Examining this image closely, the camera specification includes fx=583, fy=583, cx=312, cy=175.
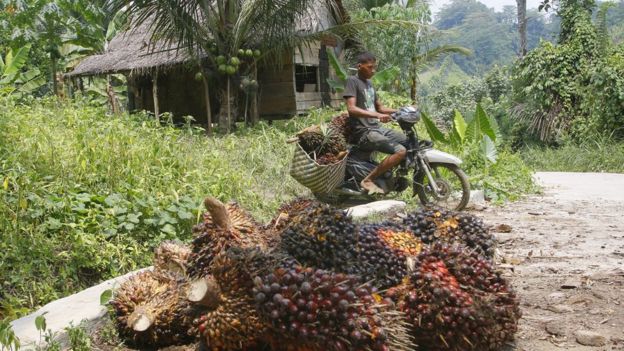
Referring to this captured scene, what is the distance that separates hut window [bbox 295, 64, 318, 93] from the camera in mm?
16938

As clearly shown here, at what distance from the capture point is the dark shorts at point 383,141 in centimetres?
648

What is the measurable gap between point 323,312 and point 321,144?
180 inches

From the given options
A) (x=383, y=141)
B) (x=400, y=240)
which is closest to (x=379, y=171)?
(x=383, y=141)

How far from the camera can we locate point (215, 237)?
2.68 m

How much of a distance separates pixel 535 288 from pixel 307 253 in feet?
5.90

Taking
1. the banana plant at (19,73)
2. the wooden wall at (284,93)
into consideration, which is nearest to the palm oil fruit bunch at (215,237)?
the wooden wall at (284,93)

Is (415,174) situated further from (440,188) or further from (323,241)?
(323,241)

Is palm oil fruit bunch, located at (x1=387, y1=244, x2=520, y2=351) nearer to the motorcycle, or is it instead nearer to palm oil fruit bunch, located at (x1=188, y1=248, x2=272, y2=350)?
palm oil fruit bunch, located at (x1=188, y1=248, x2=272, y2=350)

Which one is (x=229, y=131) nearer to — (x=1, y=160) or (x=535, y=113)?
(x=1, y=160)

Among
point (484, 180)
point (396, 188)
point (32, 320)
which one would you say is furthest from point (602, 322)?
point (484, 180)

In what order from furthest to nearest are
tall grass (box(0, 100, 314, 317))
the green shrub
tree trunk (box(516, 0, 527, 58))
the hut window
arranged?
tree trunk (box(516, 0, 527, 58)), the hut window, the green shrub, tall grass (box(0, 100, 314, 317))

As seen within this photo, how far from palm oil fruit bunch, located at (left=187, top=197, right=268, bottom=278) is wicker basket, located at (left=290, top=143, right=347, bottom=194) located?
3.53m

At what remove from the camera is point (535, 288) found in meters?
3.56

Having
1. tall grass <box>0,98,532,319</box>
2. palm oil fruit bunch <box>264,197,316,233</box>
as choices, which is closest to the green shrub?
tall grass <box>0,98,532,319</box>
